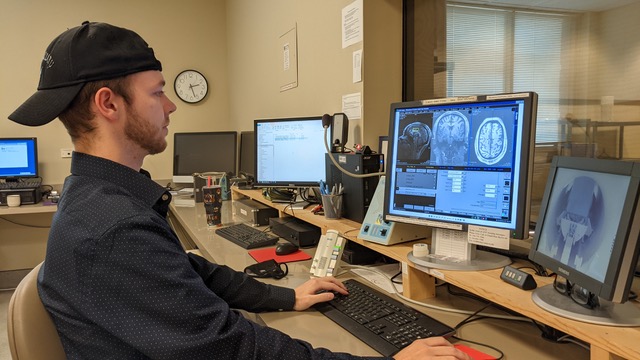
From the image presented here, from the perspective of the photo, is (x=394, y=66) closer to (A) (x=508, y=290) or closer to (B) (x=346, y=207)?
(B) (x=346, y=207)

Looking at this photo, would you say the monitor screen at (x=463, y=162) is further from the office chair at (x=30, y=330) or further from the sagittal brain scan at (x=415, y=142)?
the office chair at (x=30, y=330)

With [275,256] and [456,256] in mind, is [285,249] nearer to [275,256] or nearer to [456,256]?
[275,256]

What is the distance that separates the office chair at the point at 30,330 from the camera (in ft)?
2.75

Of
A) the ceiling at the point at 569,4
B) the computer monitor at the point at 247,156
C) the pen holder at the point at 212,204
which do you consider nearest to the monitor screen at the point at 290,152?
the pen holder at the point at 212,204

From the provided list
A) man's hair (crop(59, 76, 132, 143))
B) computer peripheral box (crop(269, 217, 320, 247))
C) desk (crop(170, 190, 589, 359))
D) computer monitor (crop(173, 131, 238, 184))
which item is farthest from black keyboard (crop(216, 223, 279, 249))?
computer monitor (crop(173, 131, 238, 184))

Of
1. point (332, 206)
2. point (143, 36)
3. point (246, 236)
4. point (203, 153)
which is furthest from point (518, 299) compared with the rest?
point (143, 36)

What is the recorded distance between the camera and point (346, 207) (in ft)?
5.84

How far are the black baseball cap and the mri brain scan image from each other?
2.75 feet

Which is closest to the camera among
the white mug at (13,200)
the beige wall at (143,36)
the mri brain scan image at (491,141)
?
the mri brain scan image at (491,141)

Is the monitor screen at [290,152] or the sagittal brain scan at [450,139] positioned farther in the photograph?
the monitor screen at [290,152]

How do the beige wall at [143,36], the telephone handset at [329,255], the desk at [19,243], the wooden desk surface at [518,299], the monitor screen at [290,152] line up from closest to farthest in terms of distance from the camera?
the wooden desk surface at [518,299], the telephone handset at [329,255], the monitor screen at [290,152], the beige wall at [143,36], the desk at [19,243]

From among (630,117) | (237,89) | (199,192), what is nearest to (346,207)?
(630,117)

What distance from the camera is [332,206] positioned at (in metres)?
1.78

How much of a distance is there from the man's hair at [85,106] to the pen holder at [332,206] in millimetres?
955
